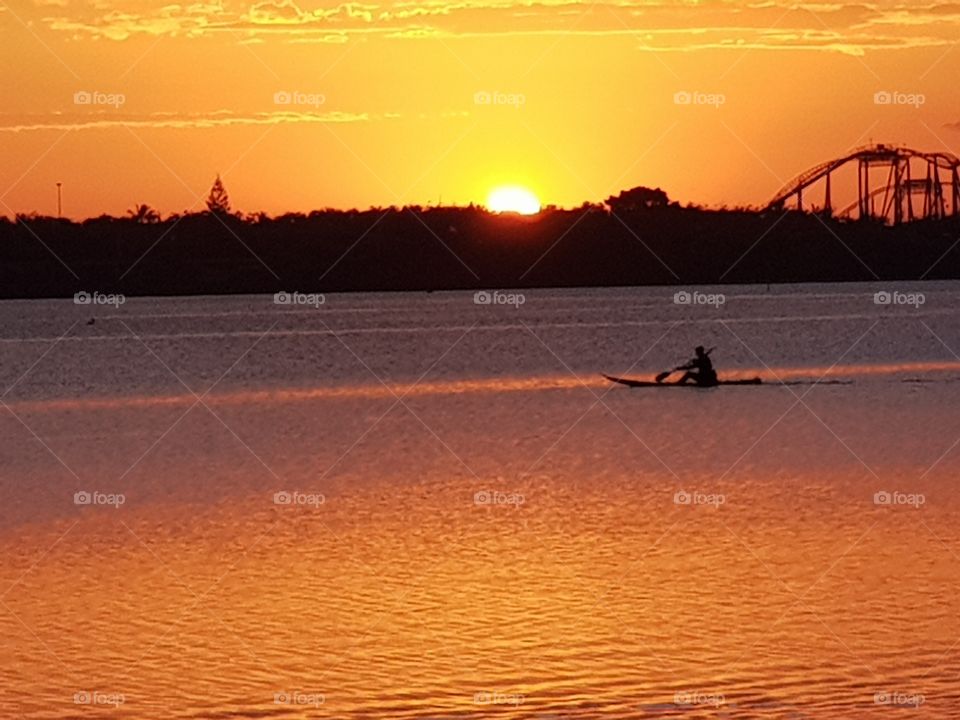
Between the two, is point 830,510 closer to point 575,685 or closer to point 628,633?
point 628,633

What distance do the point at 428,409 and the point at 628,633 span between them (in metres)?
30.5

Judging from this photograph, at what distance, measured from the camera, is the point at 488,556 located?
64.5 feet

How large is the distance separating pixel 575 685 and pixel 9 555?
9.64 meters

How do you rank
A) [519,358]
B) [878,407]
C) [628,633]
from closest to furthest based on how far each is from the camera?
[628,633] < [878,407] < [519,358]

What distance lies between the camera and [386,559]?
19.6 metres

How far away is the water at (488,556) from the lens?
13.6 metres

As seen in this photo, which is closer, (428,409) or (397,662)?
(397,662)

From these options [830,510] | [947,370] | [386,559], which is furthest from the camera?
[947,370]

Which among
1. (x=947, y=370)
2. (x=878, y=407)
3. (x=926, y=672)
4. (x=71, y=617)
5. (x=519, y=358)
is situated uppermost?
(x=519, y=358)

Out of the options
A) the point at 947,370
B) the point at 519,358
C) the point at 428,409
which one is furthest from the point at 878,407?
the point at 519,358

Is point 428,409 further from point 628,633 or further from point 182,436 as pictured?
point 628,633

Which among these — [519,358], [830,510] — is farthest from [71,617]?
[519,358]

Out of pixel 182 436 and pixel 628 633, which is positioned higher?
pixel 182 436

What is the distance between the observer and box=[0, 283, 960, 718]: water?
1365cm
